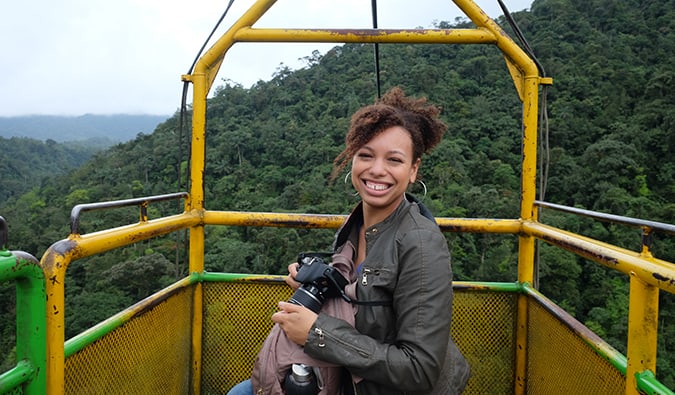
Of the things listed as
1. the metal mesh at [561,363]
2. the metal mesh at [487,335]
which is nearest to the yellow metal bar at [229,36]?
the metal mesh at [487,335]

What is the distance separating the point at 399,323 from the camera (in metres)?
1.11

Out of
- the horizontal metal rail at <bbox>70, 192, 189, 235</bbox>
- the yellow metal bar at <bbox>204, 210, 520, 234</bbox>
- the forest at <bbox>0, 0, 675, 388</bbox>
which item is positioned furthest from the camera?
the forest at <bbox>0, 0, 675, 388</bbox>

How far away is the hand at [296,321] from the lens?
1.11 metres

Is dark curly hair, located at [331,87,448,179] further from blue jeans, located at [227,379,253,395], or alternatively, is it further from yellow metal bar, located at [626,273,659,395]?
blue jeans, located at [227,379,253,395]

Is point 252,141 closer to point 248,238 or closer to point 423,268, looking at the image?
Result: point 248,238

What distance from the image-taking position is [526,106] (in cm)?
206

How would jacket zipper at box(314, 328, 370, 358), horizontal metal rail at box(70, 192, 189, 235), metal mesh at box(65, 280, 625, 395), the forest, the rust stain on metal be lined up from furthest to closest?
1. the forest
2. metal mesh at box(65, 280, 625, 395)
3. horizontal metal rail at box(70, 192, 189, 235)
4. jacket zipper at box(314, 328, 370, 358)
5. the rust stain on metal

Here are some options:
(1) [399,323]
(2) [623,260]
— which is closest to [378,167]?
(1) [399,323]

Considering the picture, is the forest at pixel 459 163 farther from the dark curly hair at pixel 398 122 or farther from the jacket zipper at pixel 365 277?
the jacket zipper at pixel 365 277

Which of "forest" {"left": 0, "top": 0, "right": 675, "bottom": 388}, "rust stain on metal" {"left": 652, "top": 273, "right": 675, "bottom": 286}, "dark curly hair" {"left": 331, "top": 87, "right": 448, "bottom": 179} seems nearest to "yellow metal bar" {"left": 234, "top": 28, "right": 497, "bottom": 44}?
"dark curly hair" {"left": 331, "top": 87, "right": 448, "bottom": 179}

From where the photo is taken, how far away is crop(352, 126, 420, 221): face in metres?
1.27

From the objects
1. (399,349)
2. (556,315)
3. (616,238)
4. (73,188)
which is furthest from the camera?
(73,188)

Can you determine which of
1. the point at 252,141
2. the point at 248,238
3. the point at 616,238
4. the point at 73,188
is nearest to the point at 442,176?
the point at 616,238

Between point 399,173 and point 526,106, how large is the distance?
1.06 meters
